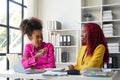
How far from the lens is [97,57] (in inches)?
85.1

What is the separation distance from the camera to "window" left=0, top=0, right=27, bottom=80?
3.89m

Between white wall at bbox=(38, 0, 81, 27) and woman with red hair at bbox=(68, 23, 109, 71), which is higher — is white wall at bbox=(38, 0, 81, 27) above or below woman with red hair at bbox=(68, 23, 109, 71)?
above

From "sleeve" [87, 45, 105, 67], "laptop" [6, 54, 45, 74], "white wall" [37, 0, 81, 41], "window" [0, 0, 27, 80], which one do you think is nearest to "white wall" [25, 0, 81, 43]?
Answer: "white wall" [37, 0, 81, 41]

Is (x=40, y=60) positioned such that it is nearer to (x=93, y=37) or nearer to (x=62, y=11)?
(x=93, y=37)

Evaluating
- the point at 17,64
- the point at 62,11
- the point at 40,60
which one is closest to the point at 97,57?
the point at 40,60

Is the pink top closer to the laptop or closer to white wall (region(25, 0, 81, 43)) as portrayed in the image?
the laptop

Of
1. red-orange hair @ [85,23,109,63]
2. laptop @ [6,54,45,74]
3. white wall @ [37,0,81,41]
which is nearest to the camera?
laptop @ [6,54,45,74]

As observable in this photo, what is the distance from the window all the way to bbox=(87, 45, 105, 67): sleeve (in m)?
2.16

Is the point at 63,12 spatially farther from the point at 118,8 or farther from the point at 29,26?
the point at 29,26

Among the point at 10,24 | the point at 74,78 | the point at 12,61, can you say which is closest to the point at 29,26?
the point at 12,61

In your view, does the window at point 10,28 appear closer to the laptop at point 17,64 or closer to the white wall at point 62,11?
the white wall at point 62,11

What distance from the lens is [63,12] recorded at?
4621 millimetres

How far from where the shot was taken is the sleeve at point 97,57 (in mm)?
2137

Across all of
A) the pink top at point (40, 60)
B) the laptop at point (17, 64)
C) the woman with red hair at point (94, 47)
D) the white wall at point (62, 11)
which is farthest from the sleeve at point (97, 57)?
the white wall at point (62, 11)
